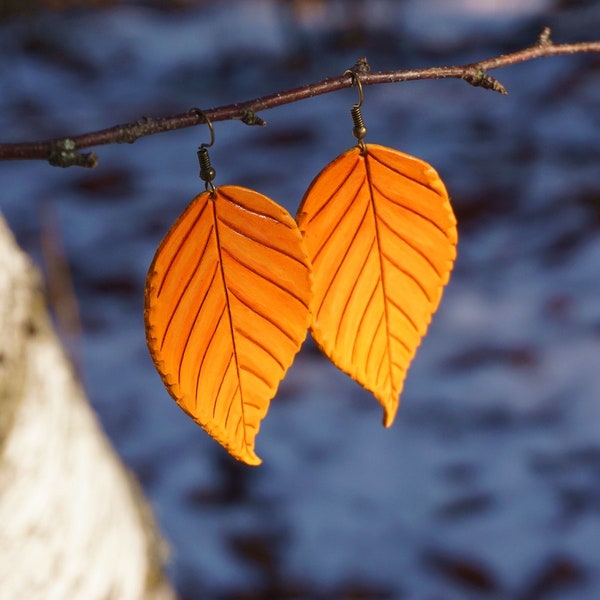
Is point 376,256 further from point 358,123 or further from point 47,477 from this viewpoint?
point 47,477

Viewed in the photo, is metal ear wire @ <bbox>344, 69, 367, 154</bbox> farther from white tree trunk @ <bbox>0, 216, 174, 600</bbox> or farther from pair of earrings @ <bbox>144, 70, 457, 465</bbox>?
white tree trunk @ <bbox>0, 216, 174, 600</bbox>

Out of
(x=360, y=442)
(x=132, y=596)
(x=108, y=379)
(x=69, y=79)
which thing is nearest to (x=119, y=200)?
(x=108, y=379)

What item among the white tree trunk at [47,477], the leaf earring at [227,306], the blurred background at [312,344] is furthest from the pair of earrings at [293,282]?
the blurred background at [312,344]

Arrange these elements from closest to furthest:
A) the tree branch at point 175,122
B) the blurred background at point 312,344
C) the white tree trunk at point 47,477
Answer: the tree branch at point 175,122 < the white tree trunk at point 47,477 < the blurred background at point 312,344

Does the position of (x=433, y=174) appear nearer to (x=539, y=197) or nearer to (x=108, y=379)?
(x=108, y=379)

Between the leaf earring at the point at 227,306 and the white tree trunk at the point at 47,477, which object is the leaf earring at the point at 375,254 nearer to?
the leaf earring at the point at 227,306

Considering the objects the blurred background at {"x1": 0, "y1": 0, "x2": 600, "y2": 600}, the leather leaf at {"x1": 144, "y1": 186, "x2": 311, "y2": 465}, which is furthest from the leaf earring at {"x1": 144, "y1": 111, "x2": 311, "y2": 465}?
the blurred background at {"x1": 0, "y1": 0, "x2": 600, "y2": 600}
